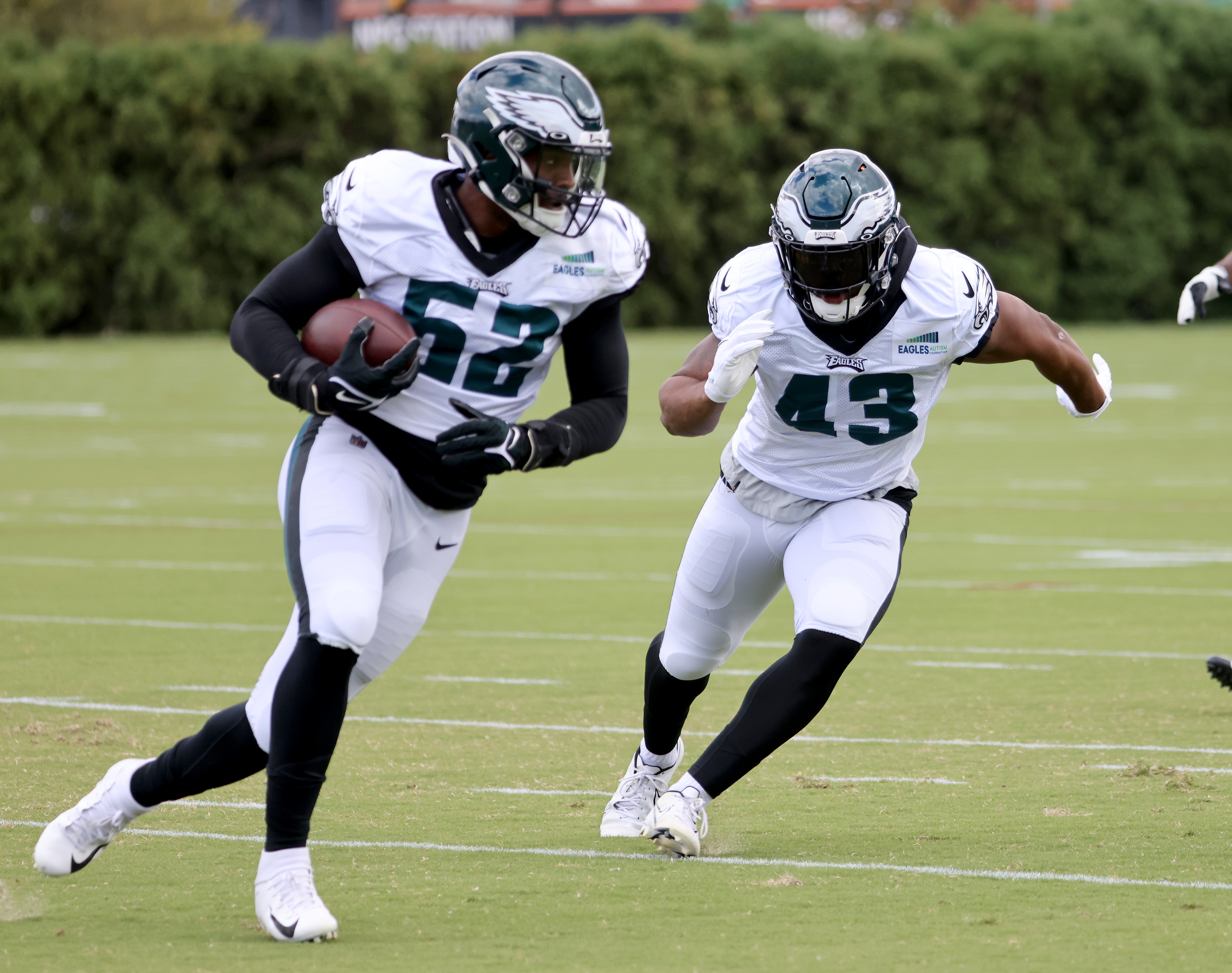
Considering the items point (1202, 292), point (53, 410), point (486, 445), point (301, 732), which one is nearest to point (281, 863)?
point (301, 732)

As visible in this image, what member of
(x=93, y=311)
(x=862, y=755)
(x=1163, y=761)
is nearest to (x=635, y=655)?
(x=862, y=755)

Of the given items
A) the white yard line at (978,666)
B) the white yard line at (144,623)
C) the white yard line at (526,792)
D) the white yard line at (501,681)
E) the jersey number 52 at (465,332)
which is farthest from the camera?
the white yard line at (144,623)

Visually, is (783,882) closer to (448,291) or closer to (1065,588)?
(448,291)

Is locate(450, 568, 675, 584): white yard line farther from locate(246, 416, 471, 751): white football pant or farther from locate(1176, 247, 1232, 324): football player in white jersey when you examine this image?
locate(246, 416, 471, 751): white football pant

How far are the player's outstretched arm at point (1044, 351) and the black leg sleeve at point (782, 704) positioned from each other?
796 millimetres

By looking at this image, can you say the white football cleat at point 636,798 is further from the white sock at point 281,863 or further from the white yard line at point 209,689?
the white yard line at point 209,689

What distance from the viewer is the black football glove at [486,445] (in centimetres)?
382

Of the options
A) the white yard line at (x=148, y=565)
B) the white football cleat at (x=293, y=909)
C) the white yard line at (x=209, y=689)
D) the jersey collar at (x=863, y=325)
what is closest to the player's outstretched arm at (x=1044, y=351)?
the jersey collar at (x=863, y=325)

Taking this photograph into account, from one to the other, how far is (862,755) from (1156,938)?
189cm

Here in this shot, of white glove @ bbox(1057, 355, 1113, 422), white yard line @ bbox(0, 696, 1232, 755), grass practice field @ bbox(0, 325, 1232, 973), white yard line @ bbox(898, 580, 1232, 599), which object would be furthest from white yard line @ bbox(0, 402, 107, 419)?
white glove @ bbox(1057, 355, 1113, 422)

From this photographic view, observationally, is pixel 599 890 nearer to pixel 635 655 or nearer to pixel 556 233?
pixel 556 233

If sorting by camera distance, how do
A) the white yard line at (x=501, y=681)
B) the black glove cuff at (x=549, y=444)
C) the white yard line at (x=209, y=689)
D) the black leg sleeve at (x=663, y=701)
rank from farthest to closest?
the white yard line at (x=501, y=681), the white yard line at (x=209, y=689), the black leg sleeve at (x=663, y=701), the black glove cuff at (x=549, y=444)

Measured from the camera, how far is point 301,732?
373 cm

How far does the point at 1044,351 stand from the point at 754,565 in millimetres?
880
